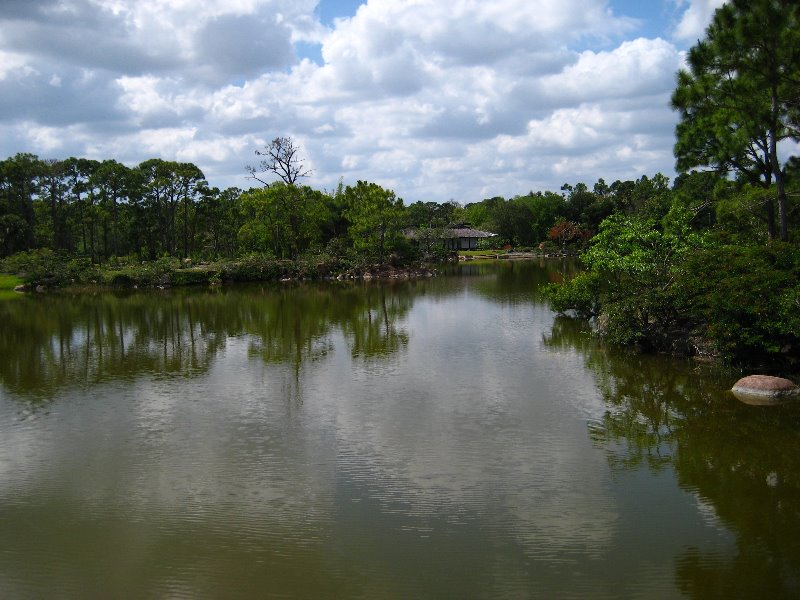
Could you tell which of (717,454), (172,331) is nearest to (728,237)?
(717,454)

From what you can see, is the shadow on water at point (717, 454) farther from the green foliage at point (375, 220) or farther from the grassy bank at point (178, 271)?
the green foliage at point (375, 220)

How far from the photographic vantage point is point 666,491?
969 centimetres

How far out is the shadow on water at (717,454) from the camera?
7.50 meters

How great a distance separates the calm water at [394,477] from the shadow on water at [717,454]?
46 mm

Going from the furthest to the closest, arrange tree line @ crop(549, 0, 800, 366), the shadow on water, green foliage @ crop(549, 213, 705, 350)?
green foliage @ crop(549, 213, 705, 350) < tree line @ crop(549, 0, 800, 366) < the shadow on water

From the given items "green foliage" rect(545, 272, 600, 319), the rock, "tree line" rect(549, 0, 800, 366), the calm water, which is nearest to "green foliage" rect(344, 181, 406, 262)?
"green foliage" rect(545, 272, 600, 319)

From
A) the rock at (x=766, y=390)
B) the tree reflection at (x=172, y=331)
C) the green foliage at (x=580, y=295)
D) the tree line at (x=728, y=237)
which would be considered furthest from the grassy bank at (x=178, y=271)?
the rock at (x=766, y=390)

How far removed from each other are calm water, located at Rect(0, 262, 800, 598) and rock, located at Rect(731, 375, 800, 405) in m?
0.45

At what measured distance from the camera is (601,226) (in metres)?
21.8

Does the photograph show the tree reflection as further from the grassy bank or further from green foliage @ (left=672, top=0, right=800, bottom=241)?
green foliage @ (left=672, top=0, right=800, bottom=241)

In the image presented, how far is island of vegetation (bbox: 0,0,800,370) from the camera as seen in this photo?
16078mm

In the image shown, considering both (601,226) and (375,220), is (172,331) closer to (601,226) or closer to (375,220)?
(601,226)

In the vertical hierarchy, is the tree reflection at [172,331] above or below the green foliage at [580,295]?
below

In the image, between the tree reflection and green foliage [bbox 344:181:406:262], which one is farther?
green foliage [bbox 344:181:406:262]
